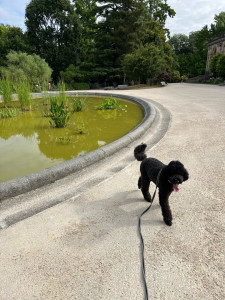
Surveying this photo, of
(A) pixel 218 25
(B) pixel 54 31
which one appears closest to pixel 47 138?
(B) pixel 54 31

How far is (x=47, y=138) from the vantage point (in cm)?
543

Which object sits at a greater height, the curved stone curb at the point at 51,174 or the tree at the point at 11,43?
the tree at the point at 11,43

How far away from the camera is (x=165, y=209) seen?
214cm

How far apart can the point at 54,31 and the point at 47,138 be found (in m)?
29.7

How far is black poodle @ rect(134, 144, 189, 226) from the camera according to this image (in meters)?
1.85

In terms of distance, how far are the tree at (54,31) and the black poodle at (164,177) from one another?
3004cm

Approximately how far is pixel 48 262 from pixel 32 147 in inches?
138

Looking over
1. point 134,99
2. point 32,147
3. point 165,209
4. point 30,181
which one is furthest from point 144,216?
point 134,99

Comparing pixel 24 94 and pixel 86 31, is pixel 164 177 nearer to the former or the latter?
pixel 24 94

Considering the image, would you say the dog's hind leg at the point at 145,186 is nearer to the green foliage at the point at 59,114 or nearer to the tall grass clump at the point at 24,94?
the green foliage at the point at 59,114

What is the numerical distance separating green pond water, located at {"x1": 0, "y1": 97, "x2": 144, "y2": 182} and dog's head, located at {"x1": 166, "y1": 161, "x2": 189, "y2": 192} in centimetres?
258

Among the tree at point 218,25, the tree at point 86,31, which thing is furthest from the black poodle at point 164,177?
the tree at point 218,25

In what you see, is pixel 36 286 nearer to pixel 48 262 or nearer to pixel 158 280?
pixel 48 262

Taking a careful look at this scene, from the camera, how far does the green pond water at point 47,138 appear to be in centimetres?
396
